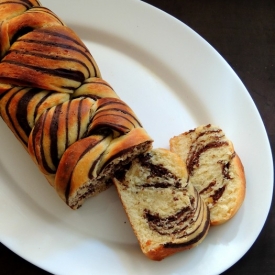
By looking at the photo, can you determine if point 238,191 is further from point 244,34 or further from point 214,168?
point 244,34

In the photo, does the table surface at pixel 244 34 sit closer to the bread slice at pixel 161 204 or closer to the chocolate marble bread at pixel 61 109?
the bread slice at pixel 161 204

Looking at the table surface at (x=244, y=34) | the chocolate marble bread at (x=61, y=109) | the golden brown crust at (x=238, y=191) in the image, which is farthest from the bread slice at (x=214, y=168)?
the table surface at (x=244, y=34)

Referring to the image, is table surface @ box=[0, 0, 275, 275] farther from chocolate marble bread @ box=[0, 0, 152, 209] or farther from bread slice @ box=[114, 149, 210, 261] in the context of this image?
chocolate marble bread @ box=[0, 0, 152, 209]

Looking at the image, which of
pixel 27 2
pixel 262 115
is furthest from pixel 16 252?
pixel 262 115

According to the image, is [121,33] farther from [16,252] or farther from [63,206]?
[16,252]

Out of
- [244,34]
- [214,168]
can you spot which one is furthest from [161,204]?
[244,34]
